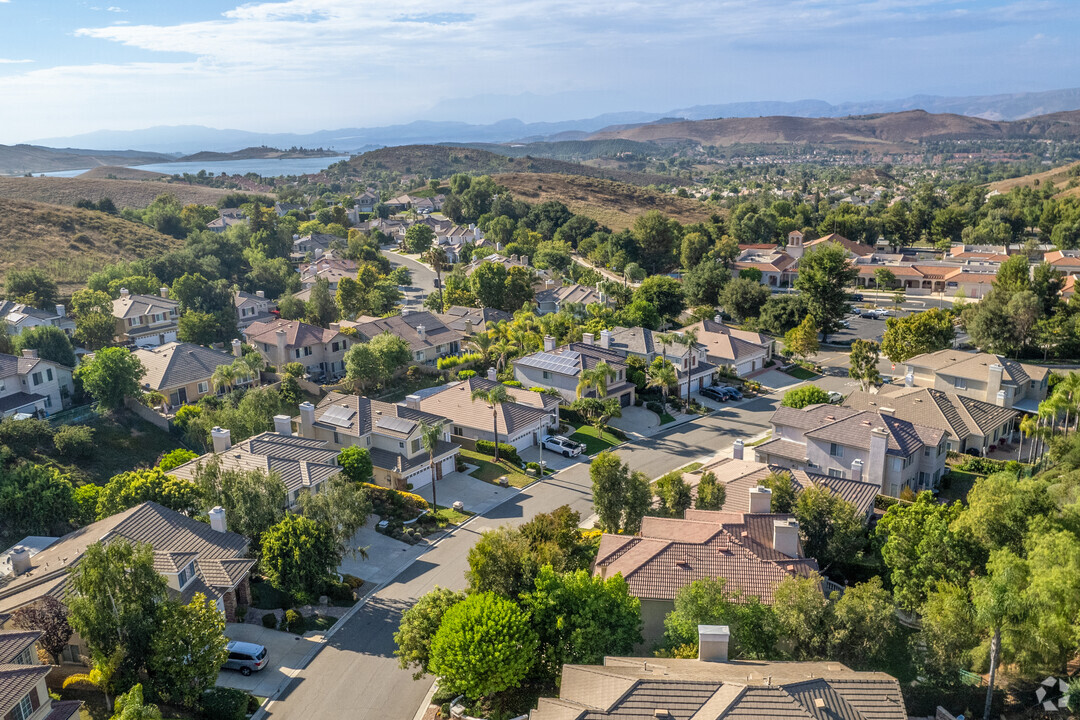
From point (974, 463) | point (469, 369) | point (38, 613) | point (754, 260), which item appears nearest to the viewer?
point (38, 613)

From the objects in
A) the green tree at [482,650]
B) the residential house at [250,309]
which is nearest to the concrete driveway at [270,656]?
the green tree at [482,650]

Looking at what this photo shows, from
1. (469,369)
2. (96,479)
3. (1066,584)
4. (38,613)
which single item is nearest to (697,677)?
(1066,584)

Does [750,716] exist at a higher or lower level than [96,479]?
higher

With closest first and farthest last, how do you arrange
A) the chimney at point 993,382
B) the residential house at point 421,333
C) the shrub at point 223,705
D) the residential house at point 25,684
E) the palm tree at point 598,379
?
1. the residential house at point 25,684
2. the shrub at point 223,705
3. the chimney at point 993,382
4. the palm tree at point 598,379
5. the residential house at point 421,333

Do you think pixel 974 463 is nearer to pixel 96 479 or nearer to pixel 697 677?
pixel 697 677

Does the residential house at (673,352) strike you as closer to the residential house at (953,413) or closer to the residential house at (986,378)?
the residential house at (953,413)

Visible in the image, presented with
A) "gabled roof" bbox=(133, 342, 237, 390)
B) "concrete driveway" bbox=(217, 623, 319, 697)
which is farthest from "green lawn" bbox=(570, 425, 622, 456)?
"gabled roof" bbox=(133, 342, 237, 390)

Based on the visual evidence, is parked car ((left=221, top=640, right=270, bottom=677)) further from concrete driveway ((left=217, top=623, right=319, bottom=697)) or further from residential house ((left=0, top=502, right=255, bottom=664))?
residential house ((left=0, top=502, right=255, bottom=664))

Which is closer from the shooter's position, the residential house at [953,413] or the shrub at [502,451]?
the residential house at [953,413]
